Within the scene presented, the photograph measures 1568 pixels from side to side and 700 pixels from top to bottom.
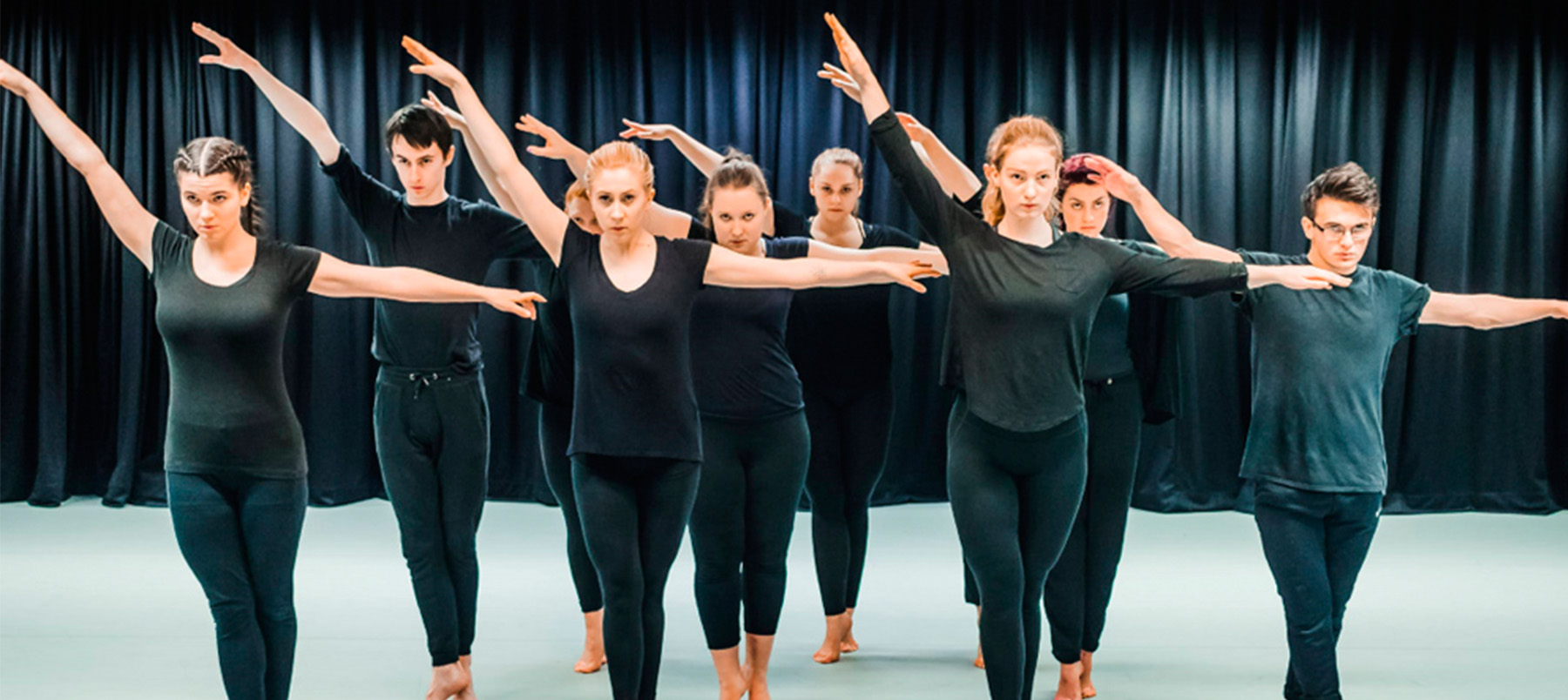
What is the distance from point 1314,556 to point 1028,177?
1.06 meters

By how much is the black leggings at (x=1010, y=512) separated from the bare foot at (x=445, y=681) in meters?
1.40

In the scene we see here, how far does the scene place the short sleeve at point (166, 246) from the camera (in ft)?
8.87

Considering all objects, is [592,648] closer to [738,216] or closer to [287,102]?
[738,216]

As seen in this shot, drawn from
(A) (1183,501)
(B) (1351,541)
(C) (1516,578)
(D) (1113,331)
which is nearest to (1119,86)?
(A) (1183,501)

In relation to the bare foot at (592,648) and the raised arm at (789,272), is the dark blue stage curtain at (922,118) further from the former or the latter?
the raised arm at (789,272)

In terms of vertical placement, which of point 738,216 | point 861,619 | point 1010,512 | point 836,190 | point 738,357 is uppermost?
point 836,190

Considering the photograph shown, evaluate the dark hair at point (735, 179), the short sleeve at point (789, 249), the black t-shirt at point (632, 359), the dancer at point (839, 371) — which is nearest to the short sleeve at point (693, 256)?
the black t-shirt at point (632, 359)

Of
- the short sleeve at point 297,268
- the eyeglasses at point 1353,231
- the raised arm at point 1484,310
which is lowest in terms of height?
the raised arm at point 1484,310

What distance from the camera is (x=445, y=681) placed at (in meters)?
3.44

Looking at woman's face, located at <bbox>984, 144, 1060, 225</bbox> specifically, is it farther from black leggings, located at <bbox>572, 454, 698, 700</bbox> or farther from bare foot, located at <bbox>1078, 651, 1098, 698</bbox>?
bare foot, located at <bbox>1078, 651, 1098, 698</bbox>

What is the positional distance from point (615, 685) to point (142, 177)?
4.80 meters

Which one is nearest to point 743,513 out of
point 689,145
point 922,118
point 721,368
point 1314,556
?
point 721,368

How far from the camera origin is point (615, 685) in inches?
113

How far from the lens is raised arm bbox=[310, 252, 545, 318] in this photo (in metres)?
2.72
